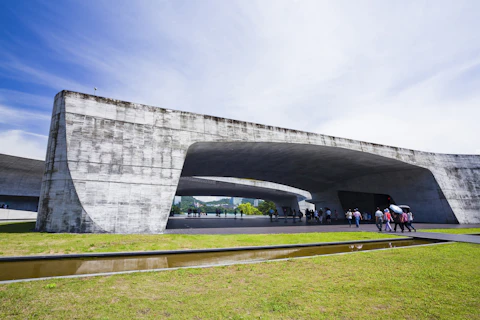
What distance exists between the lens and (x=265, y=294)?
4.89 metres

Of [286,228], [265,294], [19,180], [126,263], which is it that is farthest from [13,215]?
[265,294]

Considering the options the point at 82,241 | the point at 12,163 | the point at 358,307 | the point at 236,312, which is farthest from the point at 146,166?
the point at 12,163

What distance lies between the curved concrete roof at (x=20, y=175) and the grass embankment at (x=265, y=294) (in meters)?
35.0

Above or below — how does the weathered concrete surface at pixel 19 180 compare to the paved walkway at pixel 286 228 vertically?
above

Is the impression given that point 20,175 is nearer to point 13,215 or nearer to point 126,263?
point 13,215

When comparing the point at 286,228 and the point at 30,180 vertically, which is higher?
the point at 30,180

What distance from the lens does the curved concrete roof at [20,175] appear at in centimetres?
3122

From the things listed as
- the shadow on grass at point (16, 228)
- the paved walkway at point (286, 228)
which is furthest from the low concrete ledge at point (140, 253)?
the shadow on grass at point (16, 228)

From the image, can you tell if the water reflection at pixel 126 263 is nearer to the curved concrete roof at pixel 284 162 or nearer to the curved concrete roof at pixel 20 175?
the curved concrete roof at pixel 284 162

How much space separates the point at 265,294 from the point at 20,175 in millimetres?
42624

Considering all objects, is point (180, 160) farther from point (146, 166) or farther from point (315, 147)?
point (315, 147)

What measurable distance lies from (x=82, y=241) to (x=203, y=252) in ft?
18.5

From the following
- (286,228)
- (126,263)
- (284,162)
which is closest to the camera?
(126,263)

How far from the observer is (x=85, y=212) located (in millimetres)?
13570
